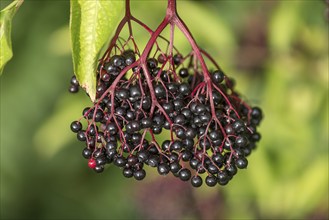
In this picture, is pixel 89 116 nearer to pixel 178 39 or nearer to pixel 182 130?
pixel 182 130

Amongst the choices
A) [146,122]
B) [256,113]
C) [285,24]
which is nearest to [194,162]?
[146,122]

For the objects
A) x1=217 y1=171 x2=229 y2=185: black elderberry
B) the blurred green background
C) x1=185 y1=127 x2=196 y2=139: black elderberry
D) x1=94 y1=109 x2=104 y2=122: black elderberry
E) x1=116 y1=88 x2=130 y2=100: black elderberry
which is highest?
the blurred green background

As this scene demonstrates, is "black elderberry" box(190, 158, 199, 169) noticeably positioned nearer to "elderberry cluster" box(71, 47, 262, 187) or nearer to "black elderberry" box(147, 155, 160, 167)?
"elderberry cluster" box(71, 47, 262, 187)

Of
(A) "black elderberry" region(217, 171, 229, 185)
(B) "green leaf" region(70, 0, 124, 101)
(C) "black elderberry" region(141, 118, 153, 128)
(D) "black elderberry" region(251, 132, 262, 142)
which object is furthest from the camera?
(D) "black elderberry" region(251, 132, 262, 142)

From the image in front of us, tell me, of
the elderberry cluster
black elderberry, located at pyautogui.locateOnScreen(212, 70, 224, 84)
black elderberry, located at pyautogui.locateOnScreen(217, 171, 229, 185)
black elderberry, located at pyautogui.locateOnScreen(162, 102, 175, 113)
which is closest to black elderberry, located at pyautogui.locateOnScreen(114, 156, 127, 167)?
the elderberry cluster

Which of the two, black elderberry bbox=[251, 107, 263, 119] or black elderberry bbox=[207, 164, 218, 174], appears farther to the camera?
black elderberry bbox=[251, 107, 263, 119]

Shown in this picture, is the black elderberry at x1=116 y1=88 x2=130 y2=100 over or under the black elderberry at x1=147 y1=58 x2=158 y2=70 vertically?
under

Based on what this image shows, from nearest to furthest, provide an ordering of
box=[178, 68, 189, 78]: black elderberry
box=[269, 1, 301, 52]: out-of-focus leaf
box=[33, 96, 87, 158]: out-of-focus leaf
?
box=[178, 68, 189, 78]: black elderberry, box=[269, 1, 301, 52]: out-of-focus leaf, box=[33, 96, 87, 158]: out-of-focus leaf
